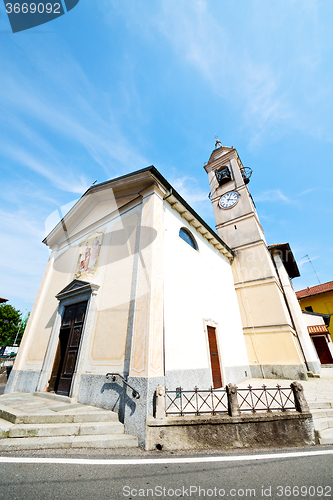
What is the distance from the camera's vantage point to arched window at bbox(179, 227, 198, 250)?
8831mm

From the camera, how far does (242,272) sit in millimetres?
12906

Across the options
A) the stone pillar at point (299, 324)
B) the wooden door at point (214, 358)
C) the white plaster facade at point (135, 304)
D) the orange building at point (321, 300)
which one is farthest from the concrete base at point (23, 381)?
the orange building at point (321, 300)

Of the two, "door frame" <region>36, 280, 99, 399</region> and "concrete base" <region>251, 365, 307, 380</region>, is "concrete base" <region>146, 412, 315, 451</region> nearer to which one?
"door frame" <region>36, 280, 99, 399</region>

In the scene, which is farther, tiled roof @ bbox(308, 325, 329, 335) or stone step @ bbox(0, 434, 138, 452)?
tiled roof @ bbox(308, 325, 329, 335)

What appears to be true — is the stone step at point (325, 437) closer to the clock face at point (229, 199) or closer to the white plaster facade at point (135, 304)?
the white plaster facade at point (135, 304)

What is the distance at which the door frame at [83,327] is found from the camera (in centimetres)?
621

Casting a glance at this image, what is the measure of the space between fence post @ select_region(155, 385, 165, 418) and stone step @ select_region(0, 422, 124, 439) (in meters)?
1.04

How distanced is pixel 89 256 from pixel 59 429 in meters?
5.79

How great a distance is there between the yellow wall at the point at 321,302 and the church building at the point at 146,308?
52.8ft

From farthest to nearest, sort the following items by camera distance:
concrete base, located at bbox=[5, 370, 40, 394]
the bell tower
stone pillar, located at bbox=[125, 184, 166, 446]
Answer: the bell tower, concrete base, located at bbox=[5, 370, 40, 394], stone pillar, located at bbox=[125, 184, 166, 446]

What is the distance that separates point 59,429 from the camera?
420cm

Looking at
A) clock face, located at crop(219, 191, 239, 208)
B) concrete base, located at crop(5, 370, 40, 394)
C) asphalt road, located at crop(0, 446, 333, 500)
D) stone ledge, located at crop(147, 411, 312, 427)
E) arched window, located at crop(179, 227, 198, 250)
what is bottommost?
asphalt road, located at crop(0, 446, 333, 500)

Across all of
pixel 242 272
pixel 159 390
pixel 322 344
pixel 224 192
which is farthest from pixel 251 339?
pixel 322 344

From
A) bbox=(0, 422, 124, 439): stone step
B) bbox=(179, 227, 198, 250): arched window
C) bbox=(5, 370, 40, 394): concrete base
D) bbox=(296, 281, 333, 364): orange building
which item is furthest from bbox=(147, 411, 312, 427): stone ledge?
bbox=(296, 281, 333, 364): orange building
